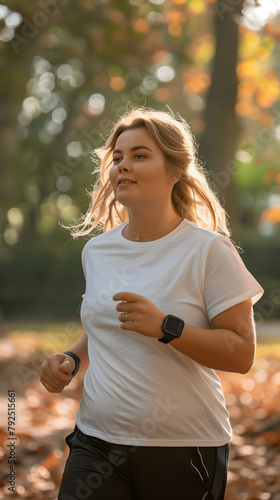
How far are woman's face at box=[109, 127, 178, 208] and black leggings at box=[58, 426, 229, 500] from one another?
0.85 m

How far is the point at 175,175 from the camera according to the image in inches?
101

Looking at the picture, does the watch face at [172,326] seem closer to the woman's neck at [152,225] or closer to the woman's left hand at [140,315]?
the woman's left hand at [140,315]

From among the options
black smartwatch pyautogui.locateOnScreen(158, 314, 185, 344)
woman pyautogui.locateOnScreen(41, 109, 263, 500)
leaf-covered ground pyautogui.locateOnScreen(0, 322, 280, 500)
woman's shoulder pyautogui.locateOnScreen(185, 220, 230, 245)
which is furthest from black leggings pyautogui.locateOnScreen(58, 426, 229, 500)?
leaf-covered ground pyautogui.locateOnScreen(0, 322, 280, 500)

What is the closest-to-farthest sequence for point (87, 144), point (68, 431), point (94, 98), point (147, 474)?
point (147, 474) → point (68, 431) → point (87, 144) → point (94, 98)

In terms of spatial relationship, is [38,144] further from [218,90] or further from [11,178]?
[218,90]

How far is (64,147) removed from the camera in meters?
Result: 20.1

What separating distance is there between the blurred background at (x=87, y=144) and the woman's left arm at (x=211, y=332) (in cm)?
158

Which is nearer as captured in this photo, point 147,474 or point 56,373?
point 147,474

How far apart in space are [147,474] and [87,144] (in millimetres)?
19058

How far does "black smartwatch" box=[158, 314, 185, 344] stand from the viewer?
7.13 ft

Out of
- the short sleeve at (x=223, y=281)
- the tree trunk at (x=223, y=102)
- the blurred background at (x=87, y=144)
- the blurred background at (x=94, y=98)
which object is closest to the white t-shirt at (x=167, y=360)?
the short sleeve at (x=223, y=281)

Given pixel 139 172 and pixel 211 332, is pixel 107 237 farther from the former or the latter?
pixel 211 332


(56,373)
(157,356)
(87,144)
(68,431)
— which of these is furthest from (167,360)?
(87,144)

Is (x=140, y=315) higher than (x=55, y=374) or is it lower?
higher
